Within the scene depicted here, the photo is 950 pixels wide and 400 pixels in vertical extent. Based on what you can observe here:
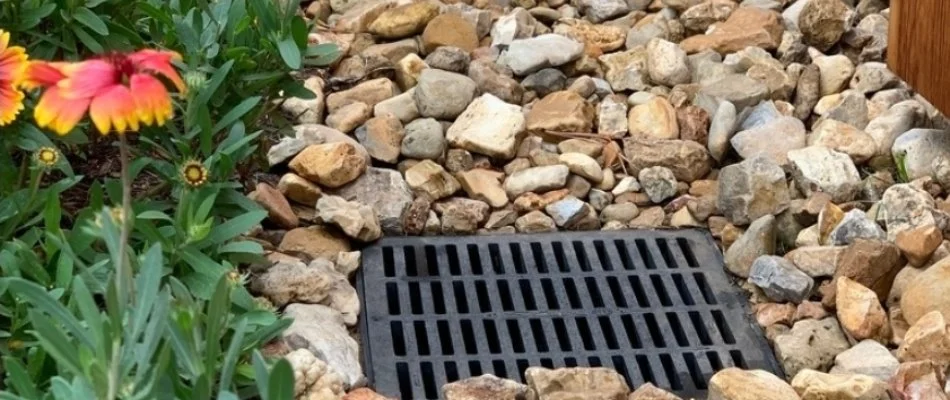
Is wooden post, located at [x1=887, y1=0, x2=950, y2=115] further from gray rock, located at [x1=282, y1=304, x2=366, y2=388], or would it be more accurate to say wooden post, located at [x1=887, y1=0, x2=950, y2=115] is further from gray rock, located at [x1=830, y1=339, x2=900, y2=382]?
gray rock, located at [x1=282, y1=304, x2=366, y2=388]

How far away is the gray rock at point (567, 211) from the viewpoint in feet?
9.81

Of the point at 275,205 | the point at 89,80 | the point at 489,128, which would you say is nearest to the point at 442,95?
the point at 489,128

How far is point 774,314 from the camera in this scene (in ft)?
8.69

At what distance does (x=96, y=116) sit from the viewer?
1.24 metres

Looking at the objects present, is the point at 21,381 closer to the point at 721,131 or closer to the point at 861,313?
the point at 861,313

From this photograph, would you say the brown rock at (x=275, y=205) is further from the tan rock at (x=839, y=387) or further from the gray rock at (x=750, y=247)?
the tan rock at (x=839, y=387)

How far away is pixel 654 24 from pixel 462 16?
0.50 metres

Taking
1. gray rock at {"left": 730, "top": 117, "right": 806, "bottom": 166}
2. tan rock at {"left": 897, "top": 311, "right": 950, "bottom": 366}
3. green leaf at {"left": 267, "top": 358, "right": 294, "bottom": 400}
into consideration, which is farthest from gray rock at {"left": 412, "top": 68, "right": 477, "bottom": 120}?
green leaf at {"left": 267, "top": 358, "right": 294, "bottom": 400}

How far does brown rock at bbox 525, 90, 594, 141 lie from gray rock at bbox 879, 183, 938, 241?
2.44 feet

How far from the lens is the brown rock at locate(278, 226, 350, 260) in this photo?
2.81 meters

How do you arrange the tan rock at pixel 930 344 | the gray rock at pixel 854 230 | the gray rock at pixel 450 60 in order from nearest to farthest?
the tan rock at pixel 930 344 < the gray rock at pixel 854 230 < the gray rock at pixel 450 60

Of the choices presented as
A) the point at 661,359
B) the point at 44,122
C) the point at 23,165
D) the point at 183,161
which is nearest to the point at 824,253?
the point at 661,359

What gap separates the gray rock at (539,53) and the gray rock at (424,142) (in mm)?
390

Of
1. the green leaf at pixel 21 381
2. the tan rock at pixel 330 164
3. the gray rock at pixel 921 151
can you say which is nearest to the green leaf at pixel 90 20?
the tan rock at pixel 330 164
